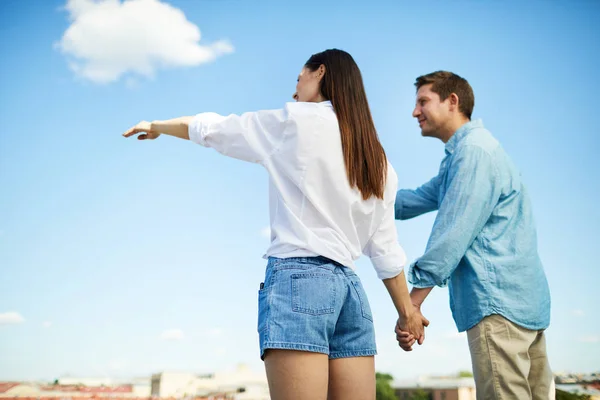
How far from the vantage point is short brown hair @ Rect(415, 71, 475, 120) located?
3236mm

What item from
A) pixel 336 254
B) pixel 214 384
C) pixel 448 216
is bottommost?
pixel 214 384

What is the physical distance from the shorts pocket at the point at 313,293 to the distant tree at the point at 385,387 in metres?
47.2

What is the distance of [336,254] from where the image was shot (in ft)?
6.53

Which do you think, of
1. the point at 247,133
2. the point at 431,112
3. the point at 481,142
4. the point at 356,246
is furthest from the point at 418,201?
the point at 247,133

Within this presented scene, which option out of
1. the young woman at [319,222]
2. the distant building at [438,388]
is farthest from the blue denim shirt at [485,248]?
the distant building at [438,388]

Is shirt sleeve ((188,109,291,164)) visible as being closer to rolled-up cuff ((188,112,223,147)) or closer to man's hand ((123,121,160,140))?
rolled-up cuff ((188,112,223,147))

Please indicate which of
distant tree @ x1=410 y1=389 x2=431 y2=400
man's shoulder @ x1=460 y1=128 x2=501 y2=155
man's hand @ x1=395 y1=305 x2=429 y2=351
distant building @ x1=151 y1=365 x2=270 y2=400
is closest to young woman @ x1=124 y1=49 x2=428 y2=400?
man's hand @ x1=395 y1=305 x2=429 y2=351

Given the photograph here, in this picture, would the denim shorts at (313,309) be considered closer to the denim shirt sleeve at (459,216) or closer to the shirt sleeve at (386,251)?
the shirt sleeve at (386,251)

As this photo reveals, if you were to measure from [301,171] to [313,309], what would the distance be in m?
0.49

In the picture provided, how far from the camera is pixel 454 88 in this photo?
3.24 m

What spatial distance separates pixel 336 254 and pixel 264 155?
1.50 ft

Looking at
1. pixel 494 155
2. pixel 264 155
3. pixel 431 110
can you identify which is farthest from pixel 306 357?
pixel 431 110

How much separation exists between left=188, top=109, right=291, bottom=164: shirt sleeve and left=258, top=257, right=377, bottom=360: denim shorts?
0.42 m

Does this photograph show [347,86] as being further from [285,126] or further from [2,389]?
[2,389]
